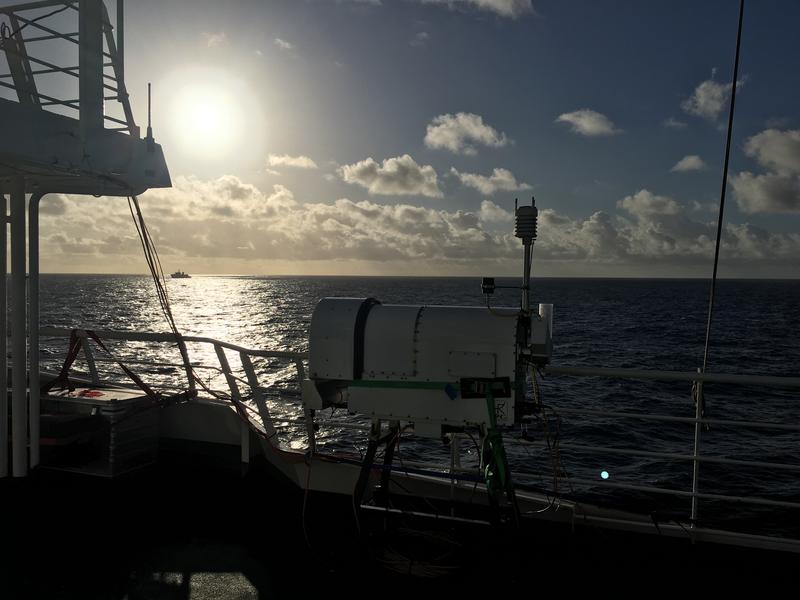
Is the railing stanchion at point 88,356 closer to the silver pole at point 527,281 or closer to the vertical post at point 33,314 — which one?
the vertical post at point 33,314

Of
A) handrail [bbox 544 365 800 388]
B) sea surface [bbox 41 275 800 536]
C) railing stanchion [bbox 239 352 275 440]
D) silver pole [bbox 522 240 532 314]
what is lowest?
sea surface [bbox 41 275 800 536]

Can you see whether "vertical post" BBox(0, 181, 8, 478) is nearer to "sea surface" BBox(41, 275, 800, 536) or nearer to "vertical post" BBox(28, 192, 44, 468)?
"vertical post" BBox(28, 192, 44, 468)

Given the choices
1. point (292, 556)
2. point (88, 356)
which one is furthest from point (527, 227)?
point (88, 356)

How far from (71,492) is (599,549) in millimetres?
4629

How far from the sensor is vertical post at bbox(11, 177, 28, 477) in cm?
526

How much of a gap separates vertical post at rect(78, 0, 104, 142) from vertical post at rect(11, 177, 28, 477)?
915mm

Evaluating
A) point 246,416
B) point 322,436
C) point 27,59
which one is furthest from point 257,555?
→ point 322,436

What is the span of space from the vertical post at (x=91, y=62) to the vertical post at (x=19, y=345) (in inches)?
36.0

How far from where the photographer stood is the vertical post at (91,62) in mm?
5160

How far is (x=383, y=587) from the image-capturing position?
12.8 ft

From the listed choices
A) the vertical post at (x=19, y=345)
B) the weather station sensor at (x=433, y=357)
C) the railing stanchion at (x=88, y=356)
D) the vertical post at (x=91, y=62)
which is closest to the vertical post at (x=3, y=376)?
the vertical post at (x=19, y=345)

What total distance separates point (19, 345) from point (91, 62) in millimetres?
2639

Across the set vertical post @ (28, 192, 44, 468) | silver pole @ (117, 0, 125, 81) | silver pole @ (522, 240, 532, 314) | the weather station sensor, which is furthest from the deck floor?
silver pole @ (117, 0, 125, 81)

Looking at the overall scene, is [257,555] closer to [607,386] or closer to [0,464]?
[0,464]
